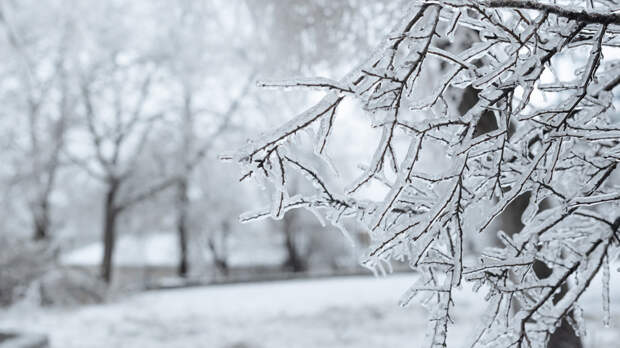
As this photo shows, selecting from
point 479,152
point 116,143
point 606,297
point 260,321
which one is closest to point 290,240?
point 116,143

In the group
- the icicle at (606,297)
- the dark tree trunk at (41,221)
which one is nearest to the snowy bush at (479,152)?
the icicle at (606,297)

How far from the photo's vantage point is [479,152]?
4.75ft

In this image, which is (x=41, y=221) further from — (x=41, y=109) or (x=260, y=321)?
(x=260, y=321)

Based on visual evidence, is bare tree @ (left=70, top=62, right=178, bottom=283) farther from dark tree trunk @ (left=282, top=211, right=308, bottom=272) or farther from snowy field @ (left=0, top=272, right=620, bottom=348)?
dark tree trunk @ (left=282, top=211, right=308, bottom=272)

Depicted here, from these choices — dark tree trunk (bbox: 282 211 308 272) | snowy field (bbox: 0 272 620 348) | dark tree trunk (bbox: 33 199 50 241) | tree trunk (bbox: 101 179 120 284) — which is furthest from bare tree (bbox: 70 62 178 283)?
dark tree trunk (bbox: 282 211 308 272)

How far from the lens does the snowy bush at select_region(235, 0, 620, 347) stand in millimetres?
1319

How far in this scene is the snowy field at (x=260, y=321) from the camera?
18.9ft

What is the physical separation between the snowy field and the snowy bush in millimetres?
3289

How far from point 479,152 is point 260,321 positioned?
6.34m

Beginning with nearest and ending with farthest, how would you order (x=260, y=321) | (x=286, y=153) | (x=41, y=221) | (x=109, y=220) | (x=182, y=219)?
(x=286, y=153) → (x=260, y=321) → (x=109, y=220) → (x=41, y=221) → (x=182, y=219)

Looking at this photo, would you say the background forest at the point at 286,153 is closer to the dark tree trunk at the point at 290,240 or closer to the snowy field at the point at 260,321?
the snowy field at the point at 260,321

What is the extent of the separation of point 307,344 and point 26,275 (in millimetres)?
6384

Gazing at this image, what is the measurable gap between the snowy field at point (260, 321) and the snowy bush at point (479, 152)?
3289mm

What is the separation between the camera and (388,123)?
130 cm
